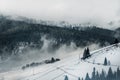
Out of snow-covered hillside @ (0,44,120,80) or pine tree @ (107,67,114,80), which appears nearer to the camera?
pine tree @ (107,67,114,80)

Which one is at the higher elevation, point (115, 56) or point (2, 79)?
point (115, 56)

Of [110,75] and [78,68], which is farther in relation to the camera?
[78,68]

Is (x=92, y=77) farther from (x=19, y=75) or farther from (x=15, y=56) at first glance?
(x=15, y=56)

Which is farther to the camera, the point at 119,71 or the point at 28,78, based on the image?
the point at 28,78

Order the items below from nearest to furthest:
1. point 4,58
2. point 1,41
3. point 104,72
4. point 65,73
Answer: point 104,72 → point 65,73 → point 4,58 → point 1,41

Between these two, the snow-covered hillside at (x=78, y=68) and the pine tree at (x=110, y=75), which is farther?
the snow-covered hillside at (x=78, y=68)

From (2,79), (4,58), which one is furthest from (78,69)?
(4,58)

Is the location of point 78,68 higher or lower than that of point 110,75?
higher

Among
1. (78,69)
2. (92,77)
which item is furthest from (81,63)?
(92,77)

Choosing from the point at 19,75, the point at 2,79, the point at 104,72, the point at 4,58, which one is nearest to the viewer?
the point at 104,72
